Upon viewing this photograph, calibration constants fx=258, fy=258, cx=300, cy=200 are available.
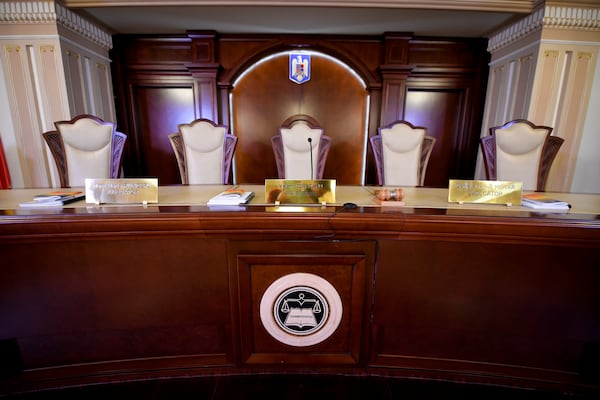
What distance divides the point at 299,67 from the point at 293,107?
0.49 m

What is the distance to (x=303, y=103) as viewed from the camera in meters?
3.41

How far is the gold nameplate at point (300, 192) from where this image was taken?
0.84 m

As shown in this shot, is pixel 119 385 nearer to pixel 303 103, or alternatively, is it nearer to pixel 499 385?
pixel 499 385

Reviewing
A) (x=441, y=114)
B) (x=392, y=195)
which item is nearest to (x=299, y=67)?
(x=441, y=114)

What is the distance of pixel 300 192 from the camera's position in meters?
0.85

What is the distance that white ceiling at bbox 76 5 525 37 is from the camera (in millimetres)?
2609

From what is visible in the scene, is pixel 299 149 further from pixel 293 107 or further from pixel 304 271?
pixel 293 107

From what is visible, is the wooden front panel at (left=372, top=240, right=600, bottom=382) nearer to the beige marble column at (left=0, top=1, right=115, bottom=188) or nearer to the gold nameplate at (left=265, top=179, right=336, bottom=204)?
the gold nameplate at (left=265, top=179, right=336, bottom=204)

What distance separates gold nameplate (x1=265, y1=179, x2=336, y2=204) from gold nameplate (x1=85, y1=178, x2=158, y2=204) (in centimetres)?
38

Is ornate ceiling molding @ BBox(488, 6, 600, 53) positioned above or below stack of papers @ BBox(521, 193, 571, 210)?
above

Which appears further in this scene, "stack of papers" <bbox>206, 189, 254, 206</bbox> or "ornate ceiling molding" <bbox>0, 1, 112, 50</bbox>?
"ornate ceiling molding" <bbox>0, 1, 112, 50</bbox>

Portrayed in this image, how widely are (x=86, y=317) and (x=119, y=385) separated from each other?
292mm

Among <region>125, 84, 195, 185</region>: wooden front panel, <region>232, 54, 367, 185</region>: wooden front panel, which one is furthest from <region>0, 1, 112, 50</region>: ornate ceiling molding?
<region>232, 54, 367, 185</region>: wooden front panel

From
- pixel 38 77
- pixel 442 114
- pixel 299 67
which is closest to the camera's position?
pixel 38 77
